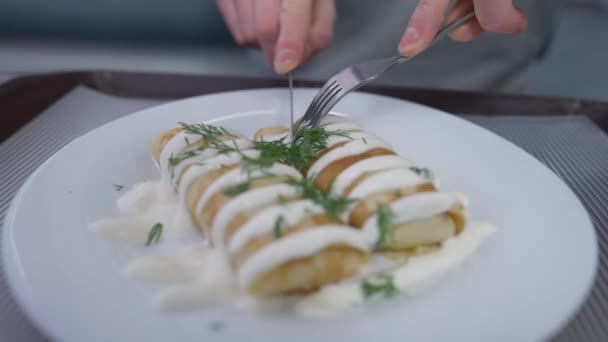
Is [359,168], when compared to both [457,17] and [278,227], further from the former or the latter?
[457,17]

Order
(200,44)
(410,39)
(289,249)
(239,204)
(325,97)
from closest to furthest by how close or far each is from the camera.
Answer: (289,249), (239,204), (410,39), (325,97), (200,44)

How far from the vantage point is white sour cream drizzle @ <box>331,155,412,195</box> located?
112 centimetres

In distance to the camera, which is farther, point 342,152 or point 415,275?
point 342,152

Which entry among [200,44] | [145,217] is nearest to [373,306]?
[145,217]

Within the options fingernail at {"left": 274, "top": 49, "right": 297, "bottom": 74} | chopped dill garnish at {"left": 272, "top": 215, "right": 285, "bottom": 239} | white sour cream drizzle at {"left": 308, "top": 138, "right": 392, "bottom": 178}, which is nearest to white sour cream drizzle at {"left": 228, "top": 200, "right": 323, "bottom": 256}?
chopped dill garnish at {"left": 272, "top": 215, "right": 285, "bottom": 239}

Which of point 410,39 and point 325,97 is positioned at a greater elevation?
point 410,39

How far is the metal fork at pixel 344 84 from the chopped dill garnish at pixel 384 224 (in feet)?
1.50

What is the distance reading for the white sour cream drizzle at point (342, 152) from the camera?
1188mm

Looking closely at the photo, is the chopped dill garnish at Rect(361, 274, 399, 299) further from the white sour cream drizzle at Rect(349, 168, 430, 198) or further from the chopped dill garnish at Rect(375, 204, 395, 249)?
the white sour cream drizzle at Rect(349, 168, 430, 198)

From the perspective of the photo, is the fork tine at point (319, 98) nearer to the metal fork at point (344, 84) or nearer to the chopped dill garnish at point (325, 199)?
the metal fork at point (344, 84)

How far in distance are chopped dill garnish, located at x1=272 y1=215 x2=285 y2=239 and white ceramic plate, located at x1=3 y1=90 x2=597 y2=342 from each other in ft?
0.47

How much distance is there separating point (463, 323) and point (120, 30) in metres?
2.31

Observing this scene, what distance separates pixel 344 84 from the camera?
4.56 ft

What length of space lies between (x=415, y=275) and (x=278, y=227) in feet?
0.92
